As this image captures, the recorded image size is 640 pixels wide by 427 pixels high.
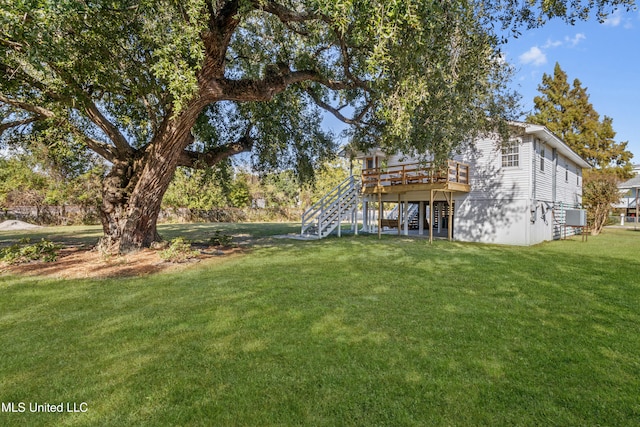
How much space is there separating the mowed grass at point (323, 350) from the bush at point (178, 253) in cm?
174

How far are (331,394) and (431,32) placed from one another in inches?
237

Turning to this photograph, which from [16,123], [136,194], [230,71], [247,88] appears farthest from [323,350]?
[16,123]

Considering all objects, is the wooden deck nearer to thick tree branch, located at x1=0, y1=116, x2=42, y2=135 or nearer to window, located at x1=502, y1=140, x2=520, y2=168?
window, located at x1=502, y1=140, x2=520, y2=168

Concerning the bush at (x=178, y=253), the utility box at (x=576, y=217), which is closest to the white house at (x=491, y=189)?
the utility box at (x=576, y=217)

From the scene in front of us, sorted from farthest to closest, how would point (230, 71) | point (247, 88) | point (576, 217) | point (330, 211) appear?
1. point (576, 217)
2. point (330, 211)
3. point (230, 71)
4. point (247, 88)

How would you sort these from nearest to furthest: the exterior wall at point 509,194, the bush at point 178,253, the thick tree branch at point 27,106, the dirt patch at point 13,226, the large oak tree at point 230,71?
the large oak tree at point 230,71 < the thick tree branch at point 27,106 < the bush at point 178,253 < the exterior wall at point 509,194 < the dirt patch at point 13,226

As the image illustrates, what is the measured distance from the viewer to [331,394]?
276 centimetres

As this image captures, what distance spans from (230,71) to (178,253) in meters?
6.88

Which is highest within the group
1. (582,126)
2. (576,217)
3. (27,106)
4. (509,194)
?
(582,126)

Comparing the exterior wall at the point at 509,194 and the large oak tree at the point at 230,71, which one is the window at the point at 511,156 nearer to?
the exterior wall at the point at 509,194

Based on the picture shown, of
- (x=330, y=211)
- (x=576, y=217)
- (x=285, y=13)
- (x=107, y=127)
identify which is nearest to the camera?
(x=285, y=13)

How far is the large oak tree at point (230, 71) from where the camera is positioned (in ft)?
18.7

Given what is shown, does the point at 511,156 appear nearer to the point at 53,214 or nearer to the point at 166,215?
the point at 166,215

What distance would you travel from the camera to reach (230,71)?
11.9m
